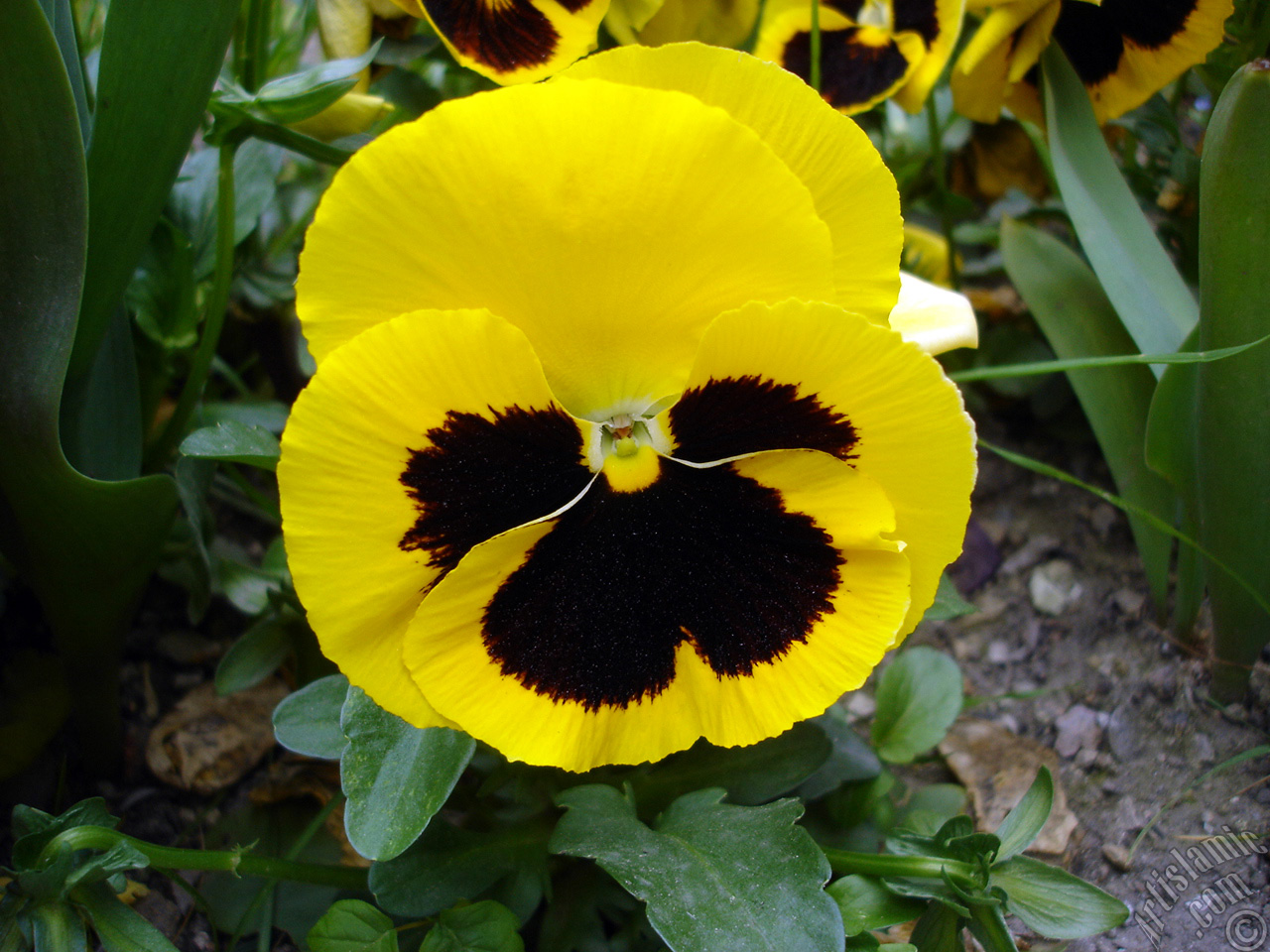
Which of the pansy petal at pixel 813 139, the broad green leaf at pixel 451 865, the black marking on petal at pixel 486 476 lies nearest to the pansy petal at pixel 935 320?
the pansy petal at pixel 813 139

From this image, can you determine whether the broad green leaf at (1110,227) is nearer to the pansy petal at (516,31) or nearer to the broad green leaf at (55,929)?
the pansy petal at (516,31)

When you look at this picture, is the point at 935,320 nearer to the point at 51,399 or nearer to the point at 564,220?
the point at 564,220

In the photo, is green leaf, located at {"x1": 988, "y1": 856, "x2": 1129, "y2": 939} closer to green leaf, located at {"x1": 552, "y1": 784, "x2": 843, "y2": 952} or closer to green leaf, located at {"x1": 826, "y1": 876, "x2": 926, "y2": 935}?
green leaf, located at {"x1": 826, "y1": 876, "x2": 926, "y2": 935}

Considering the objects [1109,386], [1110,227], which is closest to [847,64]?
[1110,227]

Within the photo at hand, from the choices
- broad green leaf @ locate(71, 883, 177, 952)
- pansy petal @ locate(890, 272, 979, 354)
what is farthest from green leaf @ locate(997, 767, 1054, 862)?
broad green leaf @ locate(71, 883, 177, 952)

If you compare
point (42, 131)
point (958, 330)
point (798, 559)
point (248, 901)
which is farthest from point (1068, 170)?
point (248, 901)

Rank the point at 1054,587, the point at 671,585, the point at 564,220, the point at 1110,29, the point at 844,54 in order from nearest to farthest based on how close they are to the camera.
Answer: the point at 564,220 < the point at 671,585 < the point at 1110,29 < the point at 844,54 < the point at 1054,587
